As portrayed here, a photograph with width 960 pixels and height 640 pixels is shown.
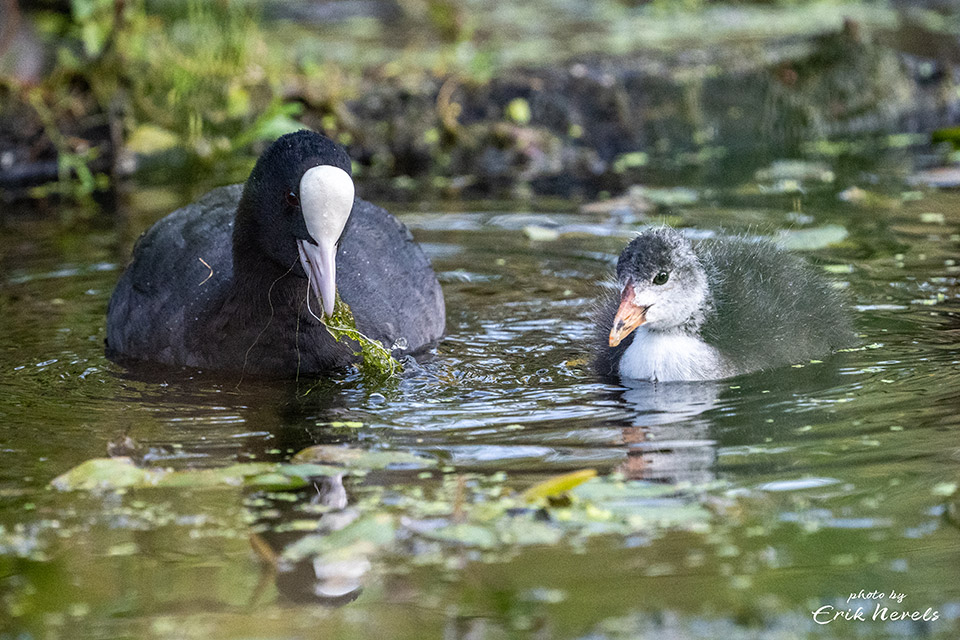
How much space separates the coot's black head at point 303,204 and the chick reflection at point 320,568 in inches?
43.3

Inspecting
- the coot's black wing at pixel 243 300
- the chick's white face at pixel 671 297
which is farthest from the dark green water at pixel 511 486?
the chick's white face at pixel 671 297

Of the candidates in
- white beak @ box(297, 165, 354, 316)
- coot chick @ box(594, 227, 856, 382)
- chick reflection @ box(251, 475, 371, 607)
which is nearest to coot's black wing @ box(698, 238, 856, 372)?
coot chick @ box(594, 227, 856, 382)

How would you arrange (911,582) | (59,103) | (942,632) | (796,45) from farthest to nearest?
1. (796,45)
2. (59,103)
3. (911,582)
4. (942,632)

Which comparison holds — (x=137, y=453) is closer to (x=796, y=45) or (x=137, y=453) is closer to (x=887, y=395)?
(x=887, y=395)

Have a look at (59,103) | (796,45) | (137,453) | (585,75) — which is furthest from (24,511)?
(796,45)

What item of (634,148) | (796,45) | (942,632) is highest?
(796,45)

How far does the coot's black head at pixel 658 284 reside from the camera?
14.8 feet

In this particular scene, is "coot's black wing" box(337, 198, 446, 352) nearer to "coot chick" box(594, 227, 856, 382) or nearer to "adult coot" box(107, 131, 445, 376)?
"adult coot" box(107, 131, 445, 376)

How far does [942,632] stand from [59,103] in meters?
7.13

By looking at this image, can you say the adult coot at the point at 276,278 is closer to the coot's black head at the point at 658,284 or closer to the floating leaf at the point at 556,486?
the coot's black head at the point at 658,284

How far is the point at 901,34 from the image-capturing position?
404 inches

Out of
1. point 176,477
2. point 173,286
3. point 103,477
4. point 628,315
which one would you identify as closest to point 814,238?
point 628,315

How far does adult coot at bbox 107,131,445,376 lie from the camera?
14.7ft

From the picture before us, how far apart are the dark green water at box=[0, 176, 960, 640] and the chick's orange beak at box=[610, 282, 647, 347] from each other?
8.5 inches
